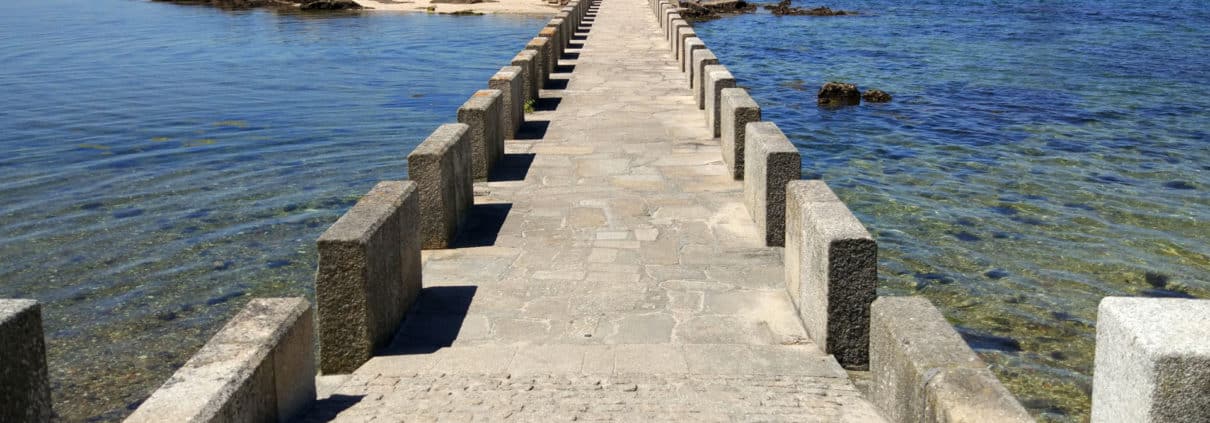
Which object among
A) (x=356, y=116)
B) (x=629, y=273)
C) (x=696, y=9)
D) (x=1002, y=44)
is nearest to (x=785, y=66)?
(x=1002, y=44)

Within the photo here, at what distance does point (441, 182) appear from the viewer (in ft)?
26.4

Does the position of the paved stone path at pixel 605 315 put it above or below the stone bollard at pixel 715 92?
below

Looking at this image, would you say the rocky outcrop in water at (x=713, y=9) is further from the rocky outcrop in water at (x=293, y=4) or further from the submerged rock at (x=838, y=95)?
the submerged rock at (x=838, y=95)

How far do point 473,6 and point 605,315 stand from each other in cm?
4282

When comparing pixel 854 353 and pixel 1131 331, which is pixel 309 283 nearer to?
pixel 854 353

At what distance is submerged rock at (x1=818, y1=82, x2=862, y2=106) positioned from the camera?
2292 centimetres

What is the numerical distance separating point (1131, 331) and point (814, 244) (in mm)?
3005

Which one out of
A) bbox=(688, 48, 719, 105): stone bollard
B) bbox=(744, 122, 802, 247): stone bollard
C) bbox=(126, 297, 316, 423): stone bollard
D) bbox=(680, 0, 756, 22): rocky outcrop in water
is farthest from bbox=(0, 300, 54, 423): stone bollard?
bbox=(680, 0, 756, 22): rocky outcrop in water

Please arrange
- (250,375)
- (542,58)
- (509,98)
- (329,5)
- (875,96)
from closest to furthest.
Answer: (250,375) → (509,98) → (542,58) → (875,96) → (329,5)

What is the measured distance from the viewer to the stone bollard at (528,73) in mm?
14500

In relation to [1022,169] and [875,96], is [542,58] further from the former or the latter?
[875,96]

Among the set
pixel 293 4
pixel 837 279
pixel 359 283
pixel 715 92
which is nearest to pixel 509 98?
pixel 715 92

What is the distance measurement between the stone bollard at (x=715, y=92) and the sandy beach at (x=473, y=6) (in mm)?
33980

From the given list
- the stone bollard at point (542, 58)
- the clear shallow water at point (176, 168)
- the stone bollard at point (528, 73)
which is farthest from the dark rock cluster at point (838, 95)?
the stone bollard at point (528, 73)
